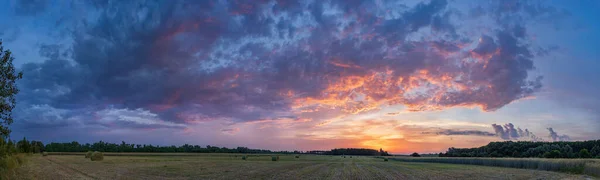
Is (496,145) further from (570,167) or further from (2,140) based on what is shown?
(2,140)

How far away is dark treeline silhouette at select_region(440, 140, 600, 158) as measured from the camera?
69.9 metres

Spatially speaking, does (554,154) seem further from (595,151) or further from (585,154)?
(595,151)

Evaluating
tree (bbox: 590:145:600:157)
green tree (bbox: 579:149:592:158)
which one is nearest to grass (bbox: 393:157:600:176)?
green tree (bbox: 579:149:592:158)

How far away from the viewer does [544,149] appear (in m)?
78.9

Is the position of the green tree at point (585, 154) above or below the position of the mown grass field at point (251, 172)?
above

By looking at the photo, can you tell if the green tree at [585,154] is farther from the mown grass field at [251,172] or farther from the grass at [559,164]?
the mown grass field at [251,172]

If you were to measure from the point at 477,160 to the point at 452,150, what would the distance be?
328 ft

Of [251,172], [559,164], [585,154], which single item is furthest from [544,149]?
[251,172]

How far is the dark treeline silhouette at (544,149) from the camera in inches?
2751

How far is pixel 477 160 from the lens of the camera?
64.8 m

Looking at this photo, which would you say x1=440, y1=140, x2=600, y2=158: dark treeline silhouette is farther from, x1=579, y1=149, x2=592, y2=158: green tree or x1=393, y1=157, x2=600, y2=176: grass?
x1=393, y1=157, x2=600, y2=176: grass

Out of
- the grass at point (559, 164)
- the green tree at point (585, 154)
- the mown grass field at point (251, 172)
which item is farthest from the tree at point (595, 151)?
the mown grass field at point (251, 172)

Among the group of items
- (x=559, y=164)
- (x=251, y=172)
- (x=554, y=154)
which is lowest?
(x=251, y=172)

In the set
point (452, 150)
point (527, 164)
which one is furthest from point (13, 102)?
point (452, 150)
